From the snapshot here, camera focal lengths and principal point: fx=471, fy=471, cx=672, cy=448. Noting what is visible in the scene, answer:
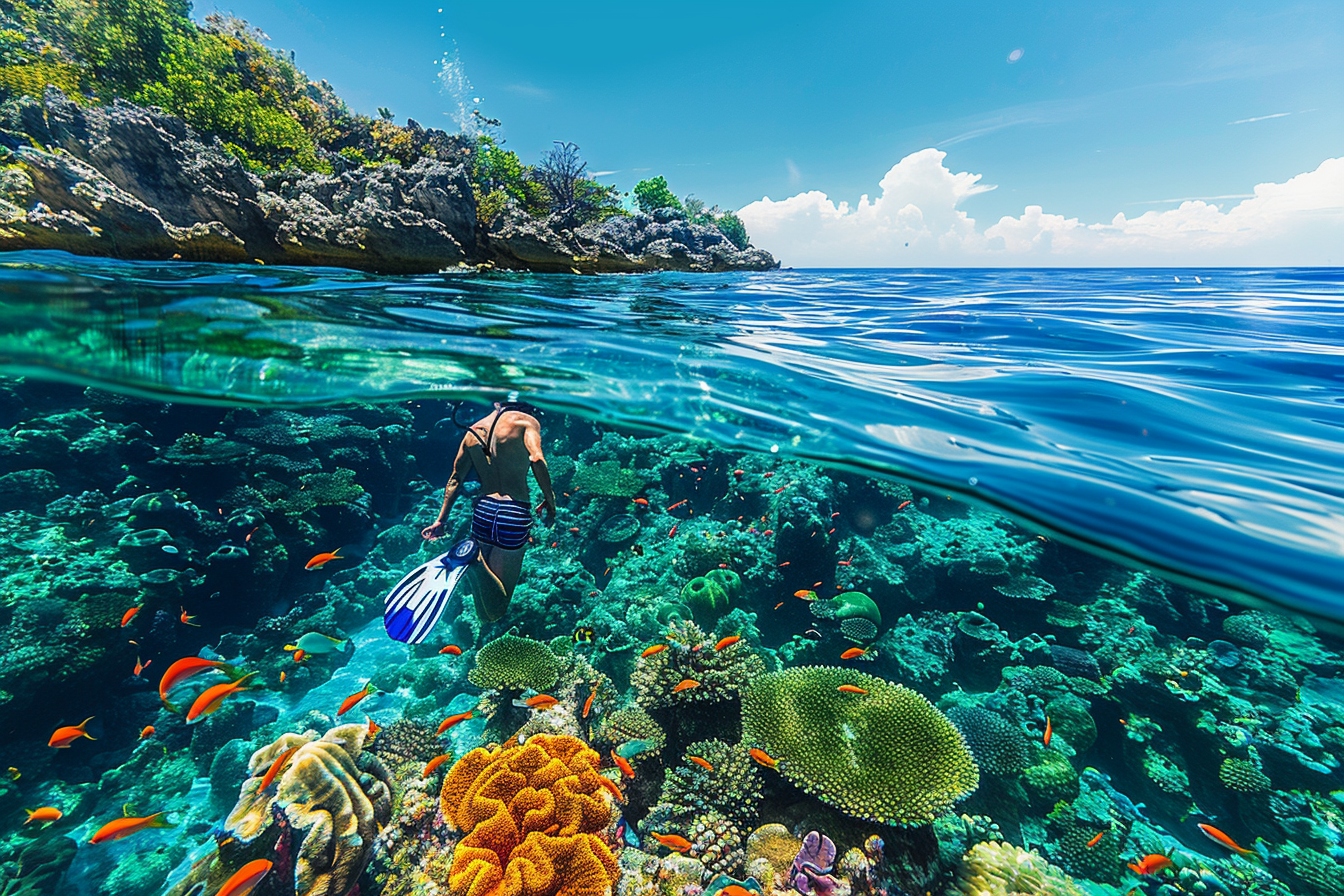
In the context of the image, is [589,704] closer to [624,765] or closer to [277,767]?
[624,765]

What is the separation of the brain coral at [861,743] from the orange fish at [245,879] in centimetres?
469

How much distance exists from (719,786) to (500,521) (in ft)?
12.3

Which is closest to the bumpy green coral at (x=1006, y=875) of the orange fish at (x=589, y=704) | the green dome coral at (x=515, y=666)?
the orange fish at (x=589, y=704)

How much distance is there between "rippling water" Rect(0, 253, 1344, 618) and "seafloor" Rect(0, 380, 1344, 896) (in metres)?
2.27

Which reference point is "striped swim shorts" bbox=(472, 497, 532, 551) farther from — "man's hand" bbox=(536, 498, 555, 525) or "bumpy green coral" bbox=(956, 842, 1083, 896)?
"bumpy green coral" bbox=(956, 842, 1083, 896)

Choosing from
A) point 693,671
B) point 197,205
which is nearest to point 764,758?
point 693,671

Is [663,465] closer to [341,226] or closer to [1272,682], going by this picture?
[341,226]

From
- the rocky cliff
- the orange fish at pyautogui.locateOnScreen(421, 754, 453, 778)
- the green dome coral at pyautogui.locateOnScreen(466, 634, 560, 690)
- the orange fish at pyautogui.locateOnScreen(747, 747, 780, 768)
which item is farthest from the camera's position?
the rocky cliff

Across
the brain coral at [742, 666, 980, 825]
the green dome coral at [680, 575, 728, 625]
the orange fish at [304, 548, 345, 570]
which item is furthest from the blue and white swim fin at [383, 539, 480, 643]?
the green dome coral at [680, 575, 728, 625]

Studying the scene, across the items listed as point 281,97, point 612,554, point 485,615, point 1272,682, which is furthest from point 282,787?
point 281,97

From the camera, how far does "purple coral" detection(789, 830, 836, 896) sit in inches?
161

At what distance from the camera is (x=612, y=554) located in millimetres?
10844

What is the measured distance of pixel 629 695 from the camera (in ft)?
24.6

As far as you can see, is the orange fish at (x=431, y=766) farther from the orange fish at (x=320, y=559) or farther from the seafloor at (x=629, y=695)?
the orange fish at (x=320, y=559)
